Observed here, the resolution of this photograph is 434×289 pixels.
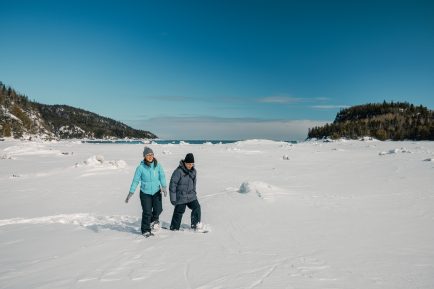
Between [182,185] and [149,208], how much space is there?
3.07 ft

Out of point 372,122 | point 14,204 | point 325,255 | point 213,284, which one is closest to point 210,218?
point 325,255

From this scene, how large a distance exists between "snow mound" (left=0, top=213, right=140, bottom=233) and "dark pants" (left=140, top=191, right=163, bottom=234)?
1.10 m

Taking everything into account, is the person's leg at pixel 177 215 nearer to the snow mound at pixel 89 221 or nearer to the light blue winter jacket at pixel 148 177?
the light blue winter jacket at pixel 148 177

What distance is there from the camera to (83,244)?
25.0ft

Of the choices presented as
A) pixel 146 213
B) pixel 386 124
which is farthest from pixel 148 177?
pixel 386 124

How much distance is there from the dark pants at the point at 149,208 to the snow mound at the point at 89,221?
110cm

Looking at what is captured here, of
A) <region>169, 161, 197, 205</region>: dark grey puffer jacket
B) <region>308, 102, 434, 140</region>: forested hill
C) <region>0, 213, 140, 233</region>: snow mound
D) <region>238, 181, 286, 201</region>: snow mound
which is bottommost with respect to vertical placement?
<region>0, 213, 140, 233</region>: snow mound

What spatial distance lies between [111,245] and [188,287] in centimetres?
304

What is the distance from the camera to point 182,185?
8.46 meters

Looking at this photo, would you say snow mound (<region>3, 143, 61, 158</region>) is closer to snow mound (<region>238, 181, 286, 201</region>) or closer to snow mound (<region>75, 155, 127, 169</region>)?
snow mound (<region>75, 155, 127, 169</region>)

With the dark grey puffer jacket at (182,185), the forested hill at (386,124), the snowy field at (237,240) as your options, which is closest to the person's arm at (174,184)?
the dark grey puffer jacket at (182,185)

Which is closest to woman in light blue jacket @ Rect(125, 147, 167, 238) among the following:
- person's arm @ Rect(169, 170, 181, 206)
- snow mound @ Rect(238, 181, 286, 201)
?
person's arm @ Rect(169, 170, 181, 206)

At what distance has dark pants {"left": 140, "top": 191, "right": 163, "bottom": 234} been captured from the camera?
8.30 meters

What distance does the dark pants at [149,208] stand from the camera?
8297mm
